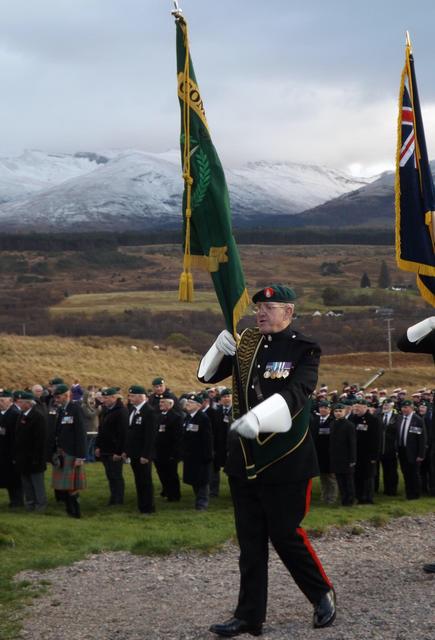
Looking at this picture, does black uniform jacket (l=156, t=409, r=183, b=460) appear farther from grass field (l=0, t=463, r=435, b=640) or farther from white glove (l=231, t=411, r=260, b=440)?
white glove (l=231, t=411, r=260, b=440)

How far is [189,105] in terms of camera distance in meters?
7.39

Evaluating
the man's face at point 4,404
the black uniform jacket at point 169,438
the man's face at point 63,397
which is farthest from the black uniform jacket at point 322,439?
the man's face at point 4,404

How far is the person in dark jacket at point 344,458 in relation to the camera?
49.8 feet

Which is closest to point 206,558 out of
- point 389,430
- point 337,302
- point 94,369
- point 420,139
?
point 420,139

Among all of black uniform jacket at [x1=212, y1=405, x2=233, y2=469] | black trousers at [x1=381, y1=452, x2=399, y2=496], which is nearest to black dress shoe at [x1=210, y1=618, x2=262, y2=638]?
black uniform jacket at [x1=212, y1=405, x2=233, y2=469]

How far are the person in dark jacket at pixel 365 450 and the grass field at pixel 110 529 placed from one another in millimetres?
423

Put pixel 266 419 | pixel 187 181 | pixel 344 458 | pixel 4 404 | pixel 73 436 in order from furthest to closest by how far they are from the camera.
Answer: pixel 4 404
pixel 344 458
pixel 73 436
pixel 187 181
pixel 266 419

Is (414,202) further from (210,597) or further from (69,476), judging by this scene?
(69,476)

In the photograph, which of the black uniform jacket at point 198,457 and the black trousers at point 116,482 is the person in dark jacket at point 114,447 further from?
the black uniform jacket at point 198,457

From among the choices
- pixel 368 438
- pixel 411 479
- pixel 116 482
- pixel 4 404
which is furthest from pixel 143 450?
pixel 411 479

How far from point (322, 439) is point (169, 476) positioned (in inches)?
104

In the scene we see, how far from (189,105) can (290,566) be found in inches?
137

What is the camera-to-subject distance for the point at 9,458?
49.6 feet

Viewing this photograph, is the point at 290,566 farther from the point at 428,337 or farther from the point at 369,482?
the point at 369,482
